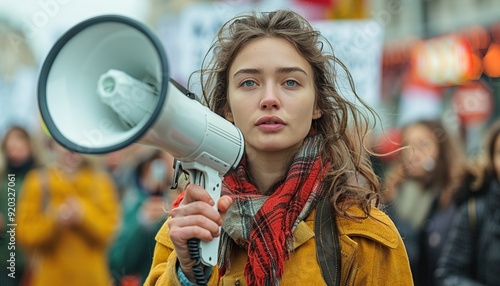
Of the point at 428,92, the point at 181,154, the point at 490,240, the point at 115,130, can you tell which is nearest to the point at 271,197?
the point at 181,154

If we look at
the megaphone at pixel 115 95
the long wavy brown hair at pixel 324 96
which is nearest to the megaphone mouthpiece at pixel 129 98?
the megaphone at pixel 115 95

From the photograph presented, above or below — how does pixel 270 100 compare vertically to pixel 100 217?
above

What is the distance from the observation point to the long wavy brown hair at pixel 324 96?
2.47m

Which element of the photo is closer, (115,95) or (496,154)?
(115,95)

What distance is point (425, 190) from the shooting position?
19.0ft

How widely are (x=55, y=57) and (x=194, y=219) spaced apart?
466 mm

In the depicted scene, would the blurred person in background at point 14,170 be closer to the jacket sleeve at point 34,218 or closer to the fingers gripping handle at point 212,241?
the jacket sleeve at point 34,218

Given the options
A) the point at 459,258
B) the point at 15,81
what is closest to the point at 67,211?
the point at 459,258

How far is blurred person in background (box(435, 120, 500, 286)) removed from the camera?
4.81 m

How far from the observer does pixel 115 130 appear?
1998 mm

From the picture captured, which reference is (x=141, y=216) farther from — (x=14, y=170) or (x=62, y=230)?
(x=14, y=170)

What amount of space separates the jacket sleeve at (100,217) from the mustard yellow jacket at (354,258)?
337 cm

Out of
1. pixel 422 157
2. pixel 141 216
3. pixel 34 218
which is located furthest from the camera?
pixel 422 157

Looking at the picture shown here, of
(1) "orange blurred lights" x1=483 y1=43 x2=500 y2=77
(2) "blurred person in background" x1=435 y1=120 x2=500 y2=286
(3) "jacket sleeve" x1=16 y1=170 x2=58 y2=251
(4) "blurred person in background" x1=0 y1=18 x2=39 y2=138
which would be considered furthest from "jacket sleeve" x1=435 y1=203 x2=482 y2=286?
(1) "orange blurred lights" x1=483 y1=43 x2=500 y2=77
